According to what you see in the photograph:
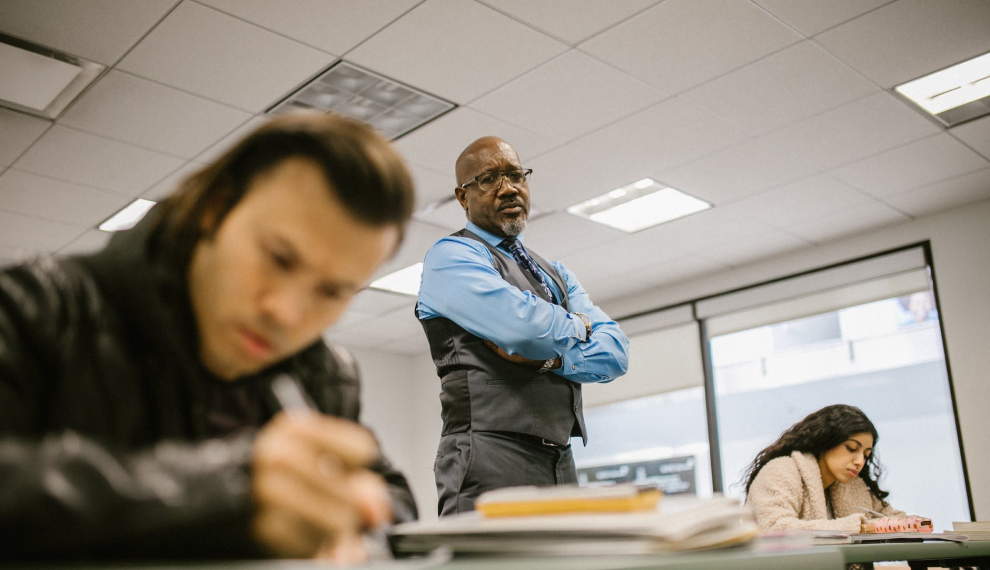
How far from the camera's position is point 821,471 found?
303 centimetres

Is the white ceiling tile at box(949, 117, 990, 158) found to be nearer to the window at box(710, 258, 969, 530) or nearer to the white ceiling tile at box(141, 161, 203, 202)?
the window at box(710, 258, 969, 530)

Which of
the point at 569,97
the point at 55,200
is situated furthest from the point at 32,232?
the point at 569,97

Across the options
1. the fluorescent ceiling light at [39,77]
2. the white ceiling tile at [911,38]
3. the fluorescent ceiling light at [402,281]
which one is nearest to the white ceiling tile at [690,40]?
the white ceiling tile at [911,38]

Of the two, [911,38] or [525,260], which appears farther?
[911,38]

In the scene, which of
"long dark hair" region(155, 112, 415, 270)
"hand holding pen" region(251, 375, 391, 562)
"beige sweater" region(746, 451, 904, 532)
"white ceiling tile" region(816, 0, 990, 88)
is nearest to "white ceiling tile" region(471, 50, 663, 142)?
"white ceiling tile" region(816, 0, 990, 88)

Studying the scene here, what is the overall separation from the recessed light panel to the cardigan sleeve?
183 centimetres

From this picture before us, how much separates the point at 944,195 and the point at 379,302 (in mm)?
3637

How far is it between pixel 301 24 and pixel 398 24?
1.06 feet

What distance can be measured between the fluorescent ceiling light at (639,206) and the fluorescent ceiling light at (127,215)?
217cm

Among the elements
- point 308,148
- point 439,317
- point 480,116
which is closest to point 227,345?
point 308,148

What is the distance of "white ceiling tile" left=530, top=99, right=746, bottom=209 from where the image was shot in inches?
134

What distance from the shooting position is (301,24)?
268cm

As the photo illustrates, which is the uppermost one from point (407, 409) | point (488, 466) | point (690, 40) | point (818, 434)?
point (690, 40)

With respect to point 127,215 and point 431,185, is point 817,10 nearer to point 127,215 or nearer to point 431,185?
point 431,185
